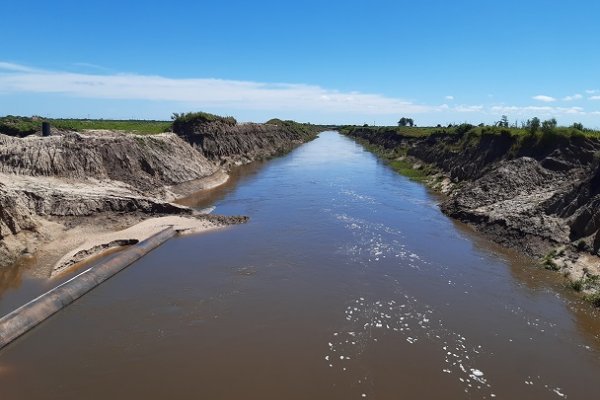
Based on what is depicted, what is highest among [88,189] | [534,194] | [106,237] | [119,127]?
[119,127]

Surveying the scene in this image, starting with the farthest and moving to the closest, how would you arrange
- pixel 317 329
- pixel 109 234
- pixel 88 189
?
pixel 88 189, pixel 109 234, pixel 317 329

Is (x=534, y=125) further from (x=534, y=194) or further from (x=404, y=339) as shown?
(x=404, y=339)

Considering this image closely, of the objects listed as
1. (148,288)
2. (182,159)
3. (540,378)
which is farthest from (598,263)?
(182,159)

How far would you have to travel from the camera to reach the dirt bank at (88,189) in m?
24.2

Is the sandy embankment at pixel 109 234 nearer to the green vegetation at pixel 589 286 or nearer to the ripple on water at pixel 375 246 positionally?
the ripple on water at pixel 375 246

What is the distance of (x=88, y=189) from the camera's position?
1305 inches

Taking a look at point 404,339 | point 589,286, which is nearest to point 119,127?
point 404,339

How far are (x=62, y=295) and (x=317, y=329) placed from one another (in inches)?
409

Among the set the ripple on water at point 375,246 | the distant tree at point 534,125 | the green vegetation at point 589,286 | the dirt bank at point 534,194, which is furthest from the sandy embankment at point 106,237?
the distant tree at point 534,125

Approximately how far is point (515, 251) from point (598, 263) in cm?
506

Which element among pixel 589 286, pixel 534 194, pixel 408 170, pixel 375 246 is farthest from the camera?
pixel 408 170

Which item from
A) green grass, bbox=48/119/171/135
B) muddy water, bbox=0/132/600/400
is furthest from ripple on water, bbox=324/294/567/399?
green grass, bbox=48/119/171/135

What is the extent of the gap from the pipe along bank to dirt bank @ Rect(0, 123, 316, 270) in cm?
262

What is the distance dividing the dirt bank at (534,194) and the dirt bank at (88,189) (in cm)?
1845
